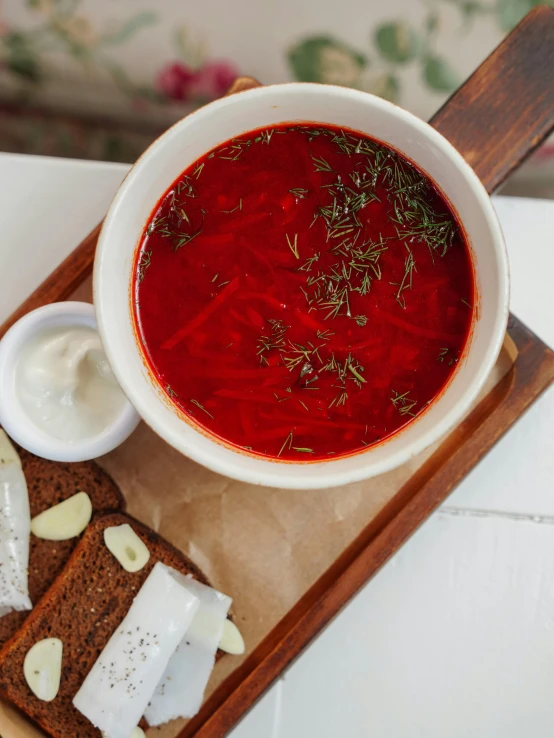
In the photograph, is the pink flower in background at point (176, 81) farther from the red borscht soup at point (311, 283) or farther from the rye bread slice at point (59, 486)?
the rye bread slice at point (59, 486)

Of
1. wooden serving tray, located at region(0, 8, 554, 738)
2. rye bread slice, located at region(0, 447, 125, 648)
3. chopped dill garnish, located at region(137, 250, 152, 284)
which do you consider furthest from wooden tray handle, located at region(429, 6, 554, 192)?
rye bread slice, located at region(0, 447, 125, 648)

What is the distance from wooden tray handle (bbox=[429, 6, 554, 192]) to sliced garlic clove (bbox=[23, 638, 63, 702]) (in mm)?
1364

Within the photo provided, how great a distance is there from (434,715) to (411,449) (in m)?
1.05

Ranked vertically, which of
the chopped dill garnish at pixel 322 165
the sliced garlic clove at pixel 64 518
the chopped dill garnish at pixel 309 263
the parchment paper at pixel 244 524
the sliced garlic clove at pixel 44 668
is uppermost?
the chopped dill garnish at pixel 322 165

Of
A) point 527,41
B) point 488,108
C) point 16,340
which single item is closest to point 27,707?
point 16,340

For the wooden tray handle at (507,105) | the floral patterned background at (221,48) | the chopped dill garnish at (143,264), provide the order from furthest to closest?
1. the floral patterned background at (221,48)
2. the wooden tray handle at (507,105)
3. the chopped dill garnish at (143,264)

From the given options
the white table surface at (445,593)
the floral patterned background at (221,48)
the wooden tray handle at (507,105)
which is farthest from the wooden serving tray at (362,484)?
the floral patterned background at (221,48)

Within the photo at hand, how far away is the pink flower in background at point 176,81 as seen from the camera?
5.63 feet

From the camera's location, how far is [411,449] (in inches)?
42.1

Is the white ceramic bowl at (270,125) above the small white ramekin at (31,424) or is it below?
above

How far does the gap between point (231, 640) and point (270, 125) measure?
1074 mm

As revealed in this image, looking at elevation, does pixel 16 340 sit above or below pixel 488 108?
below

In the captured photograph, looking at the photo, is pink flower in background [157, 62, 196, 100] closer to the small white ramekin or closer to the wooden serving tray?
the wooden serving tray

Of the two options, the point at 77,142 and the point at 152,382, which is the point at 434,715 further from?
the point at 77,142
